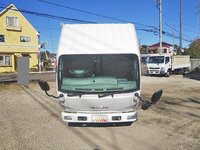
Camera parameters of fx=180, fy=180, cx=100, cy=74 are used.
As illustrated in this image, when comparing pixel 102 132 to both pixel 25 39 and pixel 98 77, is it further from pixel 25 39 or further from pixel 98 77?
pixel 25 39

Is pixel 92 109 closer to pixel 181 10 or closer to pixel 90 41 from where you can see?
pixel 90 41

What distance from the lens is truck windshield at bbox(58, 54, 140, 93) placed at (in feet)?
15.0

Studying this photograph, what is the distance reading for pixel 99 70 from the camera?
184 inches

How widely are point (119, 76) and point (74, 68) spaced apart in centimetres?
120

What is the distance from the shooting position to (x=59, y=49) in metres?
4.73

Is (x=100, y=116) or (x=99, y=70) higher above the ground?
(x=99, y=70)

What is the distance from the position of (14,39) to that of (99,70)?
27.5 meters

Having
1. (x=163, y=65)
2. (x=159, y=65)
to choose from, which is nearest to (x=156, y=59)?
(x=159, y=65)

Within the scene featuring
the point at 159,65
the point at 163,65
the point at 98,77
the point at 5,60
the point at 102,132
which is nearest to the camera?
the point at 98,77

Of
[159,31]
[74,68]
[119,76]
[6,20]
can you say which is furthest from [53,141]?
[6,20]

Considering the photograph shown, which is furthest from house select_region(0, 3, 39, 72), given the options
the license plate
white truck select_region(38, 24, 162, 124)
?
the license plate

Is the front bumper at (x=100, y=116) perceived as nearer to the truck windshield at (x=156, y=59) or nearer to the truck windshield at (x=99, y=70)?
the truck windshield at (x=99, y=70)

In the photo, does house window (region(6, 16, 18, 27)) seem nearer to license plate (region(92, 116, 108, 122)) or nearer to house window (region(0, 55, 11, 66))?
house window (region(0, 55, 11, 66))

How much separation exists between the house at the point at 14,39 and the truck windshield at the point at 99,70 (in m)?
25.5
